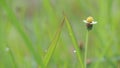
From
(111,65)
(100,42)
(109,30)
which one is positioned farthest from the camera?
(109,30)

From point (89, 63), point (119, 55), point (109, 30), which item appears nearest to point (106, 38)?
point (109, 30)

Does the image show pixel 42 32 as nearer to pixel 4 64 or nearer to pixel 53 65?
pixel 53 65

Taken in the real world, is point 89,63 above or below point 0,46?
below

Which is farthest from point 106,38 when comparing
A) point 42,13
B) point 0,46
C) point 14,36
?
point 14,36

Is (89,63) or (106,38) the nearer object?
(89,63)

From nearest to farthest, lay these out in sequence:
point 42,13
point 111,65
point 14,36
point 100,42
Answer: point 111,65
point 100,42
point 42,13
point 14,36

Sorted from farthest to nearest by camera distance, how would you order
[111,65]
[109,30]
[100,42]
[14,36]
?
[14,36]
[109,30]
[100,42]
[111,65]

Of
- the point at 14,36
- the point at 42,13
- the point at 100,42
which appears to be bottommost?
the point at 14,36

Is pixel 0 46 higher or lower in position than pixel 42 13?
higher

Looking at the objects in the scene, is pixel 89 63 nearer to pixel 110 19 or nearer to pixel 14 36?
pixel 110 19
